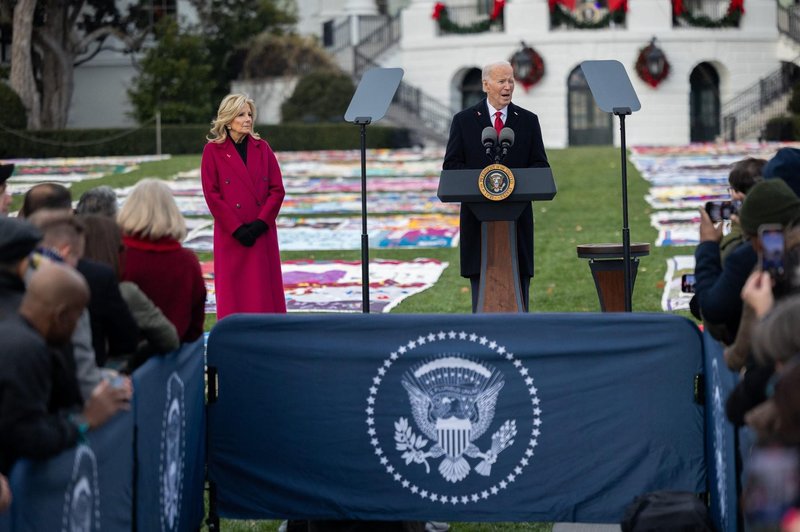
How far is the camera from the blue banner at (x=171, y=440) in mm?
5363

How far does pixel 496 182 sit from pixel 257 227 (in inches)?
67.4

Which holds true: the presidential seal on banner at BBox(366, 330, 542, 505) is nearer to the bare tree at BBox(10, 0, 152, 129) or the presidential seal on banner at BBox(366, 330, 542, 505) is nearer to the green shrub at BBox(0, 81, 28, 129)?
the green shrub at BBox(0, 81, 28, 129)

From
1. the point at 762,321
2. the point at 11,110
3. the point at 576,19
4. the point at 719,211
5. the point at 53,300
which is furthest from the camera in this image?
the point at 576,19

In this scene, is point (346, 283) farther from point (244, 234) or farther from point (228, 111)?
point (228, 111)

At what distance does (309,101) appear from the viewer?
4172 cm

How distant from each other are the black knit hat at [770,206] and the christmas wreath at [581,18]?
4231 cm

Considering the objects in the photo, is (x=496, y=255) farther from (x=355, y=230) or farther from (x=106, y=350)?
(x=355, y=230)

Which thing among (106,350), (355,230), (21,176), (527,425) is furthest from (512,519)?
(21,176)

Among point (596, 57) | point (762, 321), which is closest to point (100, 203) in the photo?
point (762, 321)

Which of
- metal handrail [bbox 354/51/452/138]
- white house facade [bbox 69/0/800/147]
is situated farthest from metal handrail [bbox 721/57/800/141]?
metal handrail [bbox 354/51/452/138]

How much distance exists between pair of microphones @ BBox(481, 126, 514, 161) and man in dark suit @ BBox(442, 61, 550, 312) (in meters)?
0.39

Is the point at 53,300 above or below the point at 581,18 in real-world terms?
below

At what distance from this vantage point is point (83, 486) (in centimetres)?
466

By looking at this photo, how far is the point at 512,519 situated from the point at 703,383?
3.44ft
